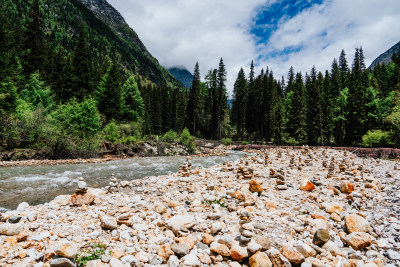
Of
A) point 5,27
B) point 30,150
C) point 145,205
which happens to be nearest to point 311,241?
point 145,205

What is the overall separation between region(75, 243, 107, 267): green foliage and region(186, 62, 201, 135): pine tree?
43.6 m

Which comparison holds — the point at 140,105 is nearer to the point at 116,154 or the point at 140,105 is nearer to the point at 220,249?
the point at 116,154

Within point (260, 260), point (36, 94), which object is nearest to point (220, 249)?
point (260, 260)

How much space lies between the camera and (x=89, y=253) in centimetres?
243

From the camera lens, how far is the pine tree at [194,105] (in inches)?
1838

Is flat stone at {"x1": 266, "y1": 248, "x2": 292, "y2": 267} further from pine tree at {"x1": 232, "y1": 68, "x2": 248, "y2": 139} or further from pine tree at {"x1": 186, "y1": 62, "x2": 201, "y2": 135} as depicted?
pine tree at {"x1": 232, "y1": 68, "x2": 248, "y2": 139}

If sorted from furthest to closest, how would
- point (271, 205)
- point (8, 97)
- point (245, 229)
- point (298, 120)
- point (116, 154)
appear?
point (298, 120) → point (116, 154) → point (8, 97) → point (271, 205) → point (245, 229)

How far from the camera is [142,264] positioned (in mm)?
2273

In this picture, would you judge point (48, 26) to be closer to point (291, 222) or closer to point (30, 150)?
point (30, 150)

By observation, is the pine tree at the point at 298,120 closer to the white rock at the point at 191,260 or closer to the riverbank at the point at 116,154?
the riverbank at the point at 116,154

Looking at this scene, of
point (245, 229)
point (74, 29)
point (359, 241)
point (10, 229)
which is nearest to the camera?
point (359, 241)

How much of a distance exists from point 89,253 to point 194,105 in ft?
149

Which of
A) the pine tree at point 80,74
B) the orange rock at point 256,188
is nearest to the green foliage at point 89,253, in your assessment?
the orange rock at point 256,188

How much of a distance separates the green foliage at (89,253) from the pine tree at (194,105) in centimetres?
4363
